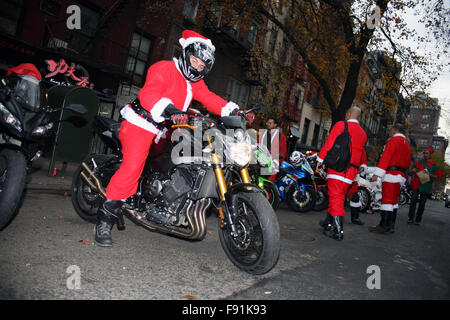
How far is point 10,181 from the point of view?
2.94m

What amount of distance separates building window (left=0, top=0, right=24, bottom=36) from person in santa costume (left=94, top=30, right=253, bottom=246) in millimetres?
11662

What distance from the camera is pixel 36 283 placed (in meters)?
2.41

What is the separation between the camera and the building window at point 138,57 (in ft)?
54.7

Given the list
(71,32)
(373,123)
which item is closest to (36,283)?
(71,32)

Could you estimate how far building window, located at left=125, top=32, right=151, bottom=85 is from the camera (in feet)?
54.7

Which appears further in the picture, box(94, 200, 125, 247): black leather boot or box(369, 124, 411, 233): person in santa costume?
box(369, 124, 411, 233): person in santa costume

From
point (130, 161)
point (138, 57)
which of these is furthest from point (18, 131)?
point (138, 57)

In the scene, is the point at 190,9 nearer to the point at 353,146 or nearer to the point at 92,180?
the point at 353,146

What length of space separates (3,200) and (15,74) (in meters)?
1.49

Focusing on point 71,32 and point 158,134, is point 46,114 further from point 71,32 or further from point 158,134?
point 71,32

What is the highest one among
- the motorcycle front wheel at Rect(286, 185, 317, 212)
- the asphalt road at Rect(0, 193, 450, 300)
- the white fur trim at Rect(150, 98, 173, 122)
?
the white fur trim at Rect(150, 98, 173, 122)

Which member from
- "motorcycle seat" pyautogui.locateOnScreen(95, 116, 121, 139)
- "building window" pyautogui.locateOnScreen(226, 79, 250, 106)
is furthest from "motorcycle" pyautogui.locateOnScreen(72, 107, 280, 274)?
"building window" pyautogui.locateOnScreen(226, 79, 250, 106)

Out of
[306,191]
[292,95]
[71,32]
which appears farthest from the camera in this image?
[292,95]

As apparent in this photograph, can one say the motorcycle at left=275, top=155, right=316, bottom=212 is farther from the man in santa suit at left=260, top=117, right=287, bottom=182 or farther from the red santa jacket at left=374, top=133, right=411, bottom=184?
the red santa jacket at left=374, top=133, right=411, bottom=184
